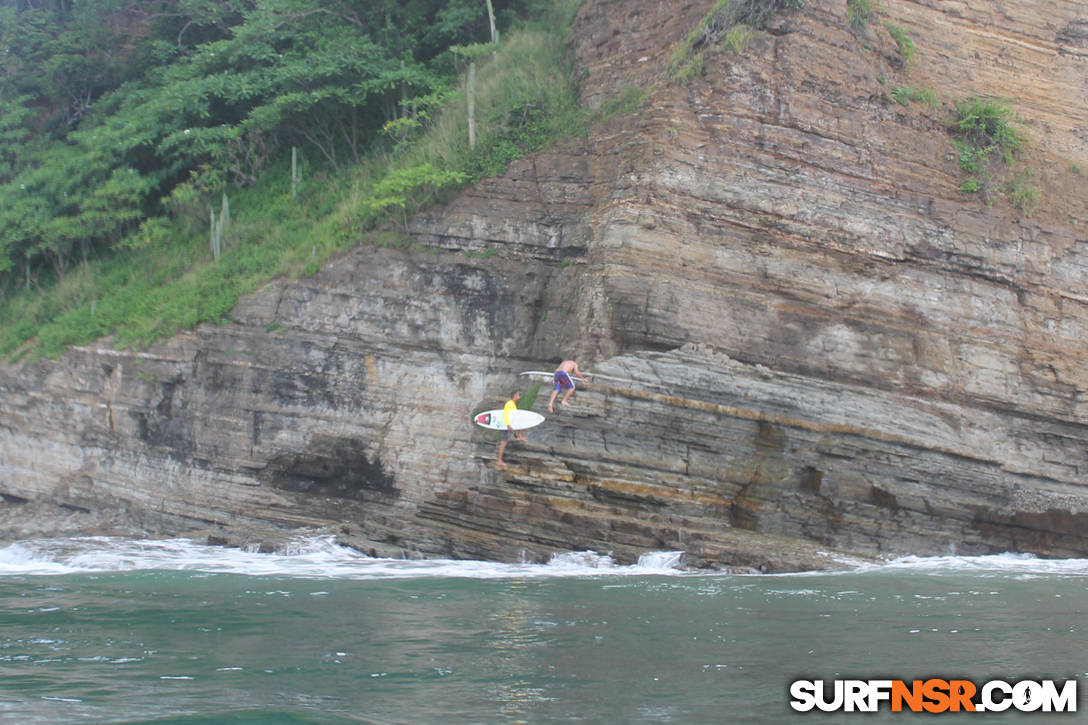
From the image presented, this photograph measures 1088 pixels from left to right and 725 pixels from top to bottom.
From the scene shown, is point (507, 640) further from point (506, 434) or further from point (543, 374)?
point (543, 374)

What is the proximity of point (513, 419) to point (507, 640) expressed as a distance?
18.6 feet

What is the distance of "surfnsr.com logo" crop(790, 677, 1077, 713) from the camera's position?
5.71 m

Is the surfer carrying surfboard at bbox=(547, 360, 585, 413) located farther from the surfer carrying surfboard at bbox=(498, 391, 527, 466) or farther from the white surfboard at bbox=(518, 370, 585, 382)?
the surfer carrying surfboard at bbox=(498, 391, 527, 466)

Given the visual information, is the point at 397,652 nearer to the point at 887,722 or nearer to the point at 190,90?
the point at 887,722

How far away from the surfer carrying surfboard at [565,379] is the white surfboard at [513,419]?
0.84 ft

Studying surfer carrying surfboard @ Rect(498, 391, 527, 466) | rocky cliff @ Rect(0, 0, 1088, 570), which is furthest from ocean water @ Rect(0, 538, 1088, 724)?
surfer carrying surfboard @ Rect(498, 391, 527, 466)

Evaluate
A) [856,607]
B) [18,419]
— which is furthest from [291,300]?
[856,607]

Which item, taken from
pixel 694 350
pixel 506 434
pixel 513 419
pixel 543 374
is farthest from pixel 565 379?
pixel 694 350

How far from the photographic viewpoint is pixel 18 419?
17.1 m

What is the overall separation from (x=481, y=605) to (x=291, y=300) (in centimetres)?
824

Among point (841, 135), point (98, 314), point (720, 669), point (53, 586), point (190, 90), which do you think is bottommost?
point (53, 586)

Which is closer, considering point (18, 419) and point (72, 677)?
point (72, 677)

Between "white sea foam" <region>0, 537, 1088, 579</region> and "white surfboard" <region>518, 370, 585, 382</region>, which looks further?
"white surfboard" <region>518, 370, 585, 382</region>

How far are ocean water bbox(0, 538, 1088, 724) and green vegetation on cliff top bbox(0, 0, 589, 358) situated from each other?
6.78m
